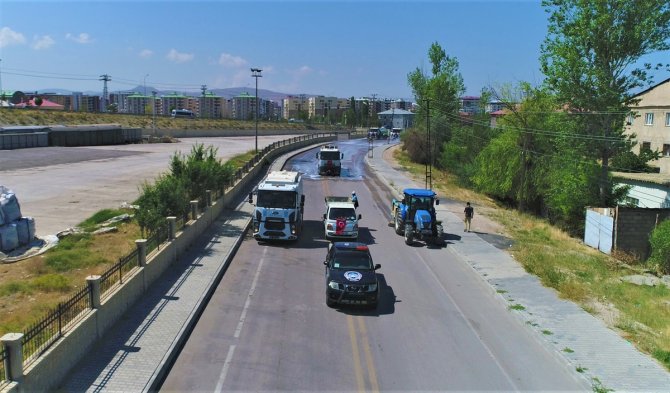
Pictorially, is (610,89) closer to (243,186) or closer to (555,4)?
(555,4)

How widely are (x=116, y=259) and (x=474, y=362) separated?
1303cm

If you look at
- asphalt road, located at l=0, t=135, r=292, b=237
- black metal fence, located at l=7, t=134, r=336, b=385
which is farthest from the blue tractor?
asphalt road, located at l=0, t=135, r=292, b=237

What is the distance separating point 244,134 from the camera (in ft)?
360

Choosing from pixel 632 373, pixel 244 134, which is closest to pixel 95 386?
pixel 632 373

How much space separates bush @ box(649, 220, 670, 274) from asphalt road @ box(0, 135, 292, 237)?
1090 inches

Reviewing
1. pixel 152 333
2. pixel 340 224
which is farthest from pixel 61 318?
pixel 340 224

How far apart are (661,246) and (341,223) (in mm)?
15877

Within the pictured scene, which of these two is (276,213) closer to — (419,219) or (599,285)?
(419,219)

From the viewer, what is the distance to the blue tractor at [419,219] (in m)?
26.0

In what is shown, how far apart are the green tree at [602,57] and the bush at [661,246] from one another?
894 centimetres

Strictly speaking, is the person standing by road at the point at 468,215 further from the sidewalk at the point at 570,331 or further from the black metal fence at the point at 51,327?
the black metal fence at the point at 51,327

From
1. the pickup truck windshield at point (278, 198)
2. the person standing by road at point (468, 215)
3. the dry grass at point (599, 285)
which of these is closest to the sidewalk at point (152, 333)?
the pickup truck windshield at point (278, 198)

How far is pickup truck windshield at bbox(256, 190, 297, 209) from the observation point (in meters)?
24.8

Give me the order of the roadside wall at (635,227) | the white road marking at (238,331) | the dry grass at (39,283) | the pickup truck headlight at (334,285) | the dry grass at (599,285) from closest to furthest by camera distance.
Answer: the white road marking at (238,331), the dry grass at (39,283), the dry grass at (599,285), the pickup truck headlight at (334,285), the roadside wall at (635,227)
